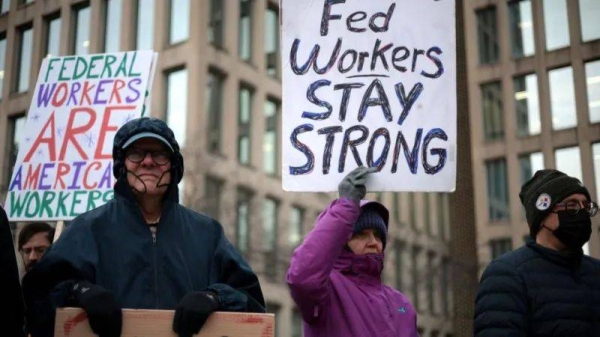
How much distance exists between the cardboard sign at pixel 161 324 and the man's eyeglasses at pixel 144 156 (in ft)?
2.12

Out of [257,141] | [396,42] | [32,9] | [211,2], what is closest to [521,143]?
[257,141]

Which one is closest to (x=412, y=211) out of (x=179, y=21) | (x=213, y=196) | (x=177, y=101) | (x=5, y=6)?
(x=177, y=101)

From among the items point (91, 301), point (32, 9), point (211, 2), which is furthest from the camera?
point (211, 2)

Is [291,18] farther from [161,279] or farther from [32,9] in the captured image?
[32,9]

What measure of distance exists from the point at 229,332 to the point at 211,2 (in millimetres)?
26864

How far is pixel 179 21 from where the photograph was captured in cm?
2777

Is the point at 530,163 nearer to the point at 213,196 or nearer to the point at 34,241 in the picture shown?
the point at 213,196

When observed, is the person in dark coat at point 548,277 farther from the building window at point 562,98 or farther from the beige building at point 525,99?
the building window at point 562,98

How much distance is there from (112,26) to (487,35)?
15.0 m

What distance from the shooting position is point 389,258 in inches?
1352

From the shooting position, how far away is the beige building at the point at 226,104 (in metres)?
23.9

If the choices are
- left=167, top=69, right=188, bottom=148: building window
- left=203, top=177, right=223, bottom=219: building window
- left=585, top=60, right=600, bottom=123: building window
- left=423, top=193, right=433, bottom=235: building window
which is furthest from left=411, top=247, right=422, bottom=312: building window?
left=167, top=69, right=188, bottom=148: building window

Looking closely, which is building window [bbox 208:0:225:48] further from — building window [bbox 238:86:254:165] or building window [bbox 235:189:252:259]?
building window [bbox 235:189:252:259]

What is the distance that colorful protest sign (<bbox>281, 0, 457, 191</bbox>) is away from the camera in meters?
3.97
